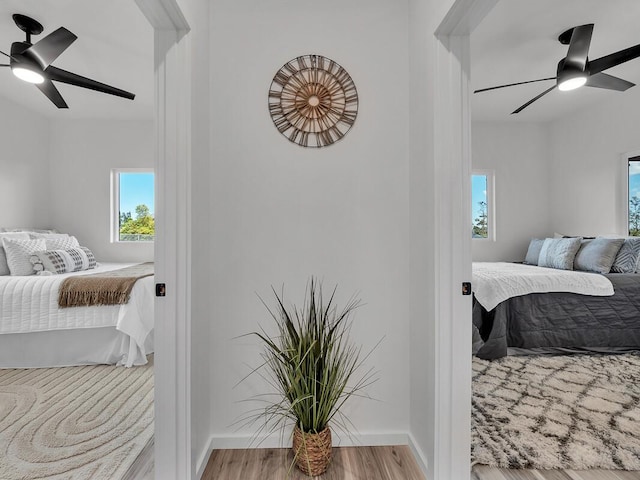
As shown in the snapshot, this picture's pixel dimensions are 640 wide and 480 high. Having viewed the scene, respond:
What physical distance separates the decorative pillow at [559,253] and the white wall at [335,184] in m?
3.01

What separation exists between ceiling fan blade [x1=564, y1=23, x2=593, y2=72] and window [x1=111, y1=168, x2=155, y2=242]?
15.6 ft

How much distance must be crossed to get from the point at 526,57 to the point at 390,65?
210 centimetres

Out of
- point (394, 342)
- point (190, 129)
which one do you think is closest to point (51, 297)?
point (190, 129)

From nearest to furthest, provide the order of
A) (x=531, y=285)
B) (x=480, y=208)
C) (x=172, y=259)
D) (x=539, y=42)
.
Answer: (x=172, y=259), (x=539, y=42), (x=531, y=285), (x=480, y=208)

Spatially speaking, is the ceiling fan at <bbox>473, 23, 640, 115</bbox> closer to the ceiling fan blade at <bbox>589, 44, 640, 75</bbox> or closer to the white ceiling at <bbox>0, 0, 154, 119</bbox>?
the ceiling fan blade at <bbox>589, 44, 640, 75</bbox>

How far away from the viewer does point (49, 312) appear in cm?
A: 294

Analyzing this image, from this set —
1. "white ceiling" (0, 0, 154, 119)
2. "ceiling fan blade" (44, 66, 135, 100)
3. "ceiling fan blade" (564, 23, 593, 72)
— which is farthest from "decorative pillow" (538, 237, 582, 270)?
"ceiling fan blade" (44, 66, 135, 100)

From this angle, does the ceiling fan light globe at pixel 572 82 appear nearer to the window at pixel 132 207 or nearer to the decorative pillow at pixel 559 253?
the decorative pillow at pixel 559 253

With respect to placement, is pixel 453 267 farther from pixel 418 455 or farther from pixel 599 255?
pixel 599 255

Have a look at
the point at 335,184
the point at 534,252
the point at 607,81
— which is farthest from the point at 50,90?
the point at 534,252

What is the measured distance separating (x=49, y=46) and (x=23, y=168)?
274 centimetres

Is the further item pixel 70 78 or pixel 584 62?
pixel 70 78

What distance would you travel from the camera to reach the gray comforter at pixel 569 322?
10.7 ft

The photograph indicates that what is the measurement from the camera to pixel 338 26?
6.45 ft
